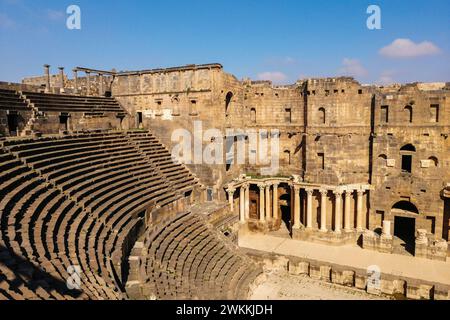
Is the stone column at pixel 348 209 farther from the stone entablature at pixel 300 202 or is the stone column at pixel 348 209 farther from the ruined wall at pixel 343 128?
the ruined wall at pixel 343 128

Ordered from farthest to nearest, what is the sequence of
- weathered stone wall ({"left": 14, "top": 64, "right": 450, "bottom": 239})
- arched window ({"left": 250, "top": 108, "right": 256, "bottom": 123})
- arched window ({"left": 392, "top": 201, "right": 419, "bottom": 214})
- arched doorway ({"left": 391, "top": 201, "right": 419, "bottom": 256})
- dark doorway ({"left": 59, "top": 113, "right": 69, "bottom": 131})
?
arched window ({"left": 250, "top": 108, "right": 256, "bottom": 123}) → arched window ({"left": 392, "top": 201, "right": 419, "bottom": 214}) → arched doorway ({"left": 391, "top": 201, "right": 419, "bottom": 256}) → weathered stone wall ({"left": 14, "top": 64, "right": 450, "bottom": 239}) → dark doorway ({"left": 59, "top": 113, "right": 69, "bottom": 131})

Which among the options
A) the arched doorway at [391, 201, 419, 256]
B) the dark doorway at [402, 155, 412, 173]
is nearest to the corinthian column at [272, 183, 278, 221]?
the arched doorway at [391, 201, 419, 256]

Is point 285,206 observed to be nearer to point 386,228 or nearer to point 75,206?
point 386,228

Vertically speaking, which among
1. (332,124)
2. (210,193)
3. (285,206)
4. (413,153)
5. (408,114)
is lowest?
(285,206)

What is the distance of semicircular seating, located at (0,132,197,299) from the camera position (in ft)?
29.1

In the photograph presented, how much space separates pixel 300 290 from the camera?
59.9 feet

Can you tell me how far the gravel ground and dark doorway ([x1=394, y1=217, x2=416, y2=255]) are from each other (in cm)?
756

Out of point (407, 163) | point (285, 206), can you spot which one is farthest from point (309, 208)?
point (407, 163)

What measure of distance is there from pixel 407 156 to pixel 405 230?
569 centimetres

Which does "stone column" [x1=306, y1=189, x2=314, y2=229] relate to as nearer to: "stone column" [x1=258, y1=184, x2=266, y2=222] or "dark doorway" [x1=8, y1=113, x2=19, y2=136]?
"stone column" [x1=258, y1=184, x2=266, y2=222]

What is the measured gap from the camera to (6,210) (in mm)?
11039

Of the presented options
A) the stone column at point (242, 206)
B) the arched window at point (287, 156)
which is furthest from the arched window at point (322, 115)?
the stone column at point (242, 206)

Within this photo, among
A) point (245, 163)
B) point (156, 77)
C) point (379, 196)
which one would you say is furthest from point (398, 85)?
point (156, 77)
